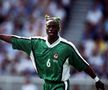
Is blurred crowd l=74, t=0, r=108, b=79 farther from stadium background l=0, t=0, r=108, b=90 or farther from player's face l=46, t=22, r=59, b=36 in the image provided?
player's face l=46, t=22, r=59, b=36

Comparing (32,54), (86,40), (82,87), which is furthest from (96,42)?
(32,54)

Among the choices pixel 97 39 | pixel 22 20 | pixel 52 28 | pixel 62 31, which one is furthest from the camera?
pixel 22 20

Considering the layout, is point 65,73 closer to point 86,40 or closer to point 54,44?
point 54,44

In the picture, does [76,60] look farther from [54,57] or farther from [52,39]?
[52,39]

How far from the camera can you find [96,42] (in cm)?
1794

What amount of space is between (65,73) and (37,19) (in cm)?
970

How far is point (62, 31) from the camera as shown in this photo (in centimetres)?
1950

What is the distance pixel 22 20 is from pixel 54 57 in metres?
10.2

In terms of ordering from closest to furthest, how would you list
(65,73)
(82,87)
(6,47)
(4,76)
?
(65,73) < (82,87) < (4,76) < (6,47)

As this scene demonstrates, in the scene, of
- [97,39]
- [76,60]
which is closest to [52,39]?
[76,60]

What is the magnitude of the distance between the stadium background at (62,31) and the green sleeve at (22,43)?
553 centimetres

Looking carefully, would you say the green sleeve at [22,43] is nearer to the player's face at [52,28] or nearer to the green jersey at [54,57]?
the green jersey at [54,57]

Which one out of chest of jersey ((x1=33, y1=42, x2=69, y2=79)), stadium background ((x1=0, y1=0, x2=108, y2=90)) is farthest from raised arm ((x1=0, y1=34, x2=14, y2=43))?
stadium background ((x1=0, y1=0, x2=108, y2=90))

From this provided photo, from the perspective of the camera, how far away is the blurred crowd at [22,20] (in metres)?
18.2
